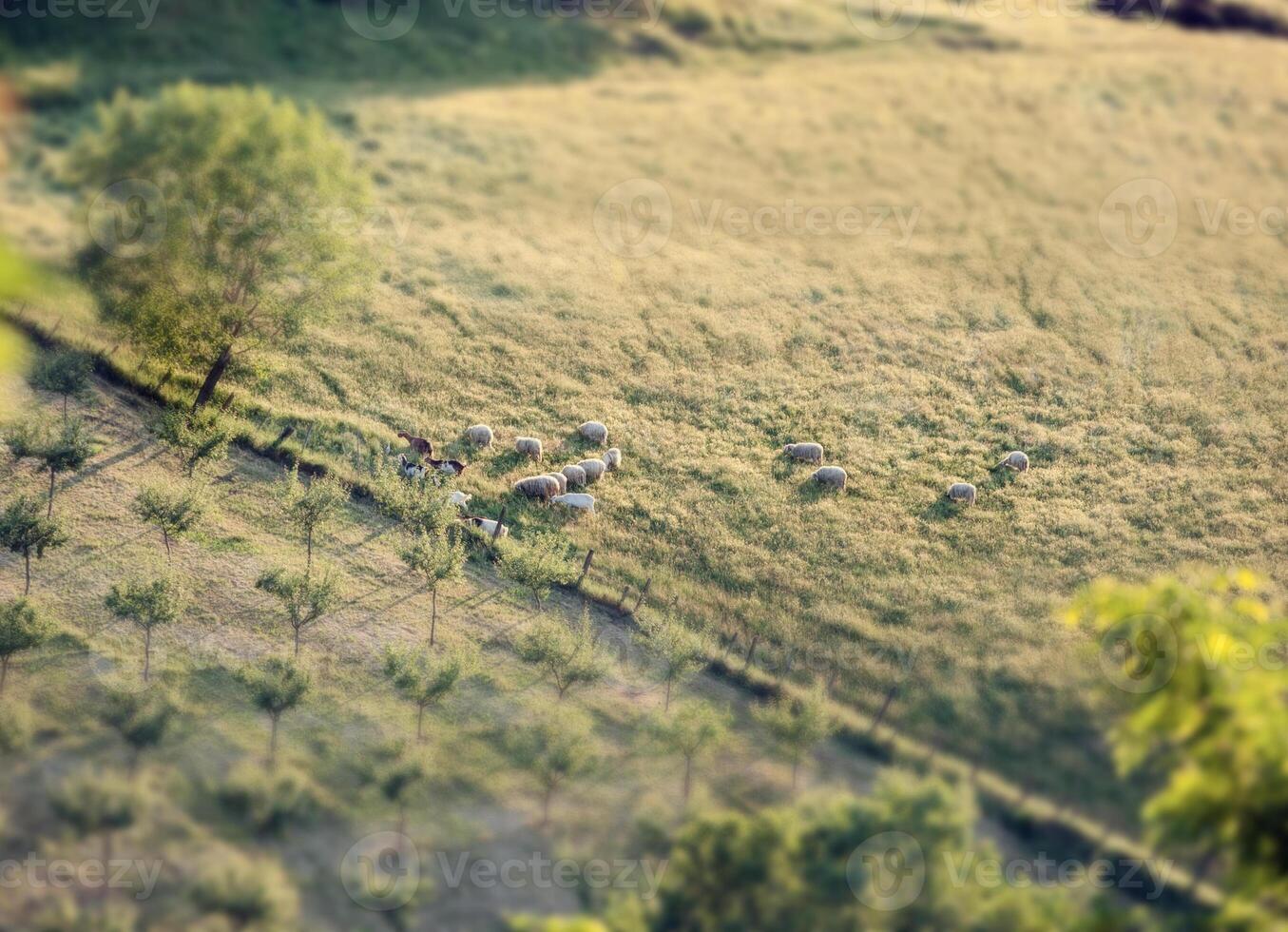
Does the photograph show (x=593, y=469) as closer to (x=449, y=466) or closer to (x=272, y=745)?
(x=449, y=466)

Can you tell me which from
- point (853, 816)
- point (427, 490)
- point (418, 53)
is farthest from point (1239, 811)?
point (418, 53)

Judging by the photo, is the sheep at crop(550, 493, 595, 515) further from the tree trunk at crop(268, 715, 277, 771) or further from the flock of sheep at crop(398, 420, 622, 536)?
the tree trunk at crop(268, 715, 277, 771)

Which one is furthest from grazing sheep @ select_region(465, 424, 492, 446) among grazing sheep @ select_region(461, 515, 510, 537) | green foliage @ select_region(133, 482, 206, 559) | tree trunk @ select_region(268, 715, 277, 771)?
tree trunk @ select_region(268, 715, 277, 771)

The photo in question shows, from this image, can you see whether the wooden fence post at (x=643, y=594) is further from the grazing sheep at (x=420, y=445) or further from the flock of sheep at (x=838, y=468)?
the grazing sheep at (x=420, y=445)

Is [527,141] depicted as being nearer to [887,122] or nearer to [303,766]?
[887,122]

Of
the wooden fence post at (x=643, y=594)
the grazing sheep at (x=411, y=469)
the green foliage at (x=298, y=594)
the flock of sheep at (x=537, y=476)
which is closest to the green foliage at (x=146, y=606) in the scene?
the green foliage at (x=298, y=594)

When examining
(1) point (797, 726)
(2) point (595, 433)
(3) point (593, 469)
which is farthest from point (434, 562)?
(1) point (797, 726)
